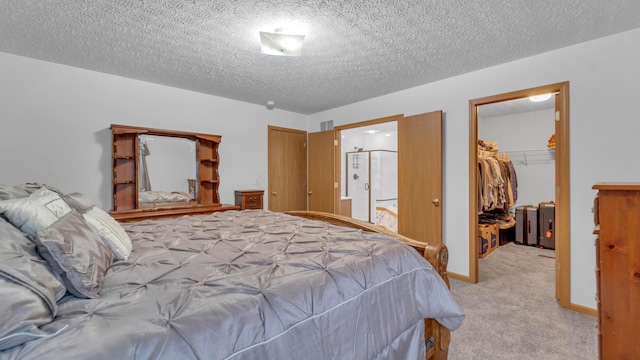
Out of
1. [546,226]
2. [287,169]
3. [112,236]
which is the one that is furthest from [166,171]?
[546,226]

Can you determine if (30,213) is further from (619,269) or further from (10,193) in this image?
(619,269)

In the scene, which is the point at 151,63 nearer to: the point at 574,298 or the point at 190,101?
the point at 190,101

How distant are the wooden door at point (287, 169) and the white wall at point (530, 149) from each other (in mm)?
4059

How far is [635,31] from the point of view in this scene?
7.67 feet

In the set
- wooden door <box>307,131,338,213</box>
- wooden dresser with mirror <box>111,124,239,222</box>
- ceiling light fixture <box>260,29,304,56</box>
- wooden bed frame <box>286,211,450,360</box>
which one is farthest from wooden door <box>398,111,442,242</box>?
wooden dresser with mirror <box>111,124,239,222</box>

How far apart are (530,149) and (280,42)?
539 cm

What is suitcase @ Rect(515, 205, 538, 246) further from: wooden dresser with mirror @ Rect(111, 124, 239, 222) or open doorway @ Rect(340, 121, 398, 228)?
wooden dresser with mirror @ Rect(111, 124, 239, 222)

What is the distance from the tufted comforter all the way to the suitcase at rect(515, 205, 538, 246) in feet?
14.4

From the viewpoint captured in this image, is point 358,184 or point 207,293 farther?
point 358,184

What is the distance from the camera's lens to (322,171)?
16.4 feet

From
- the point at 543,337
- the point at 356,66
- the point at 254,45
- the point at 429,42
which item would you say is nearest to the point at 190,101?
the point at 254,45

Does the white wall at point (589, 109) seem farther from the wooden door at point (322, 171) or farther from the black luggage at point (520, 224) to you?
the black luggage at point (520, 224)

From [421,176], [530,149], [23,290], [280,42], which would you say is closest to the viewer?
[23,290]

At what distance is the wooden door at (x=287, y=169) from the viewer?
484 centimetres
